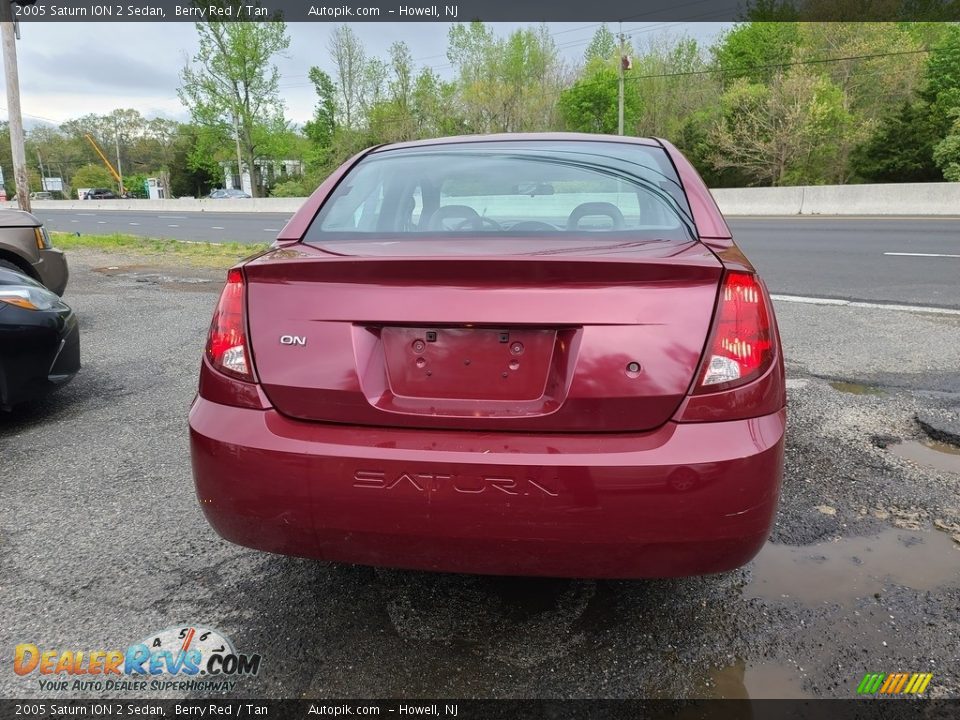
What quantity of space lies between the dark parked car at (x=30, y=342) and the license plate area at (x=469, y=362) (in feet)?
9.81

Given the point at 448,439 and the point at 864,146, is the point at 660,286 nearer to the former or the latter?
the point at 448,439

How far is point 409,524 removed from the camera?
185 centimetres

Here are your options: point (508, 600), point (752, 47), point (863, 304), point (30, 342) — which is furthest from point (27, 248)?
point (752, 47)

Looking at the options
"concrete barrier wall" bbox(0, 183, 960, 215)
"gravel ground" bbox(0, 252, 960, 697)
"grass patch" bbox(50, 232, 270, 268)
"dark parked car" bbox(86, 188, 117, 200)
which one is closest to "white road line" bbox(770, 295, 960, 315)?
"gravel ground" bbox(0, 252, 960, 697)

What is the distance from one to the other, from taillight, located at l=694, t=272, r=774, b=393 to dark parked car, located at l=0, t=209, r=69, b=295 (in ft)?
20.6

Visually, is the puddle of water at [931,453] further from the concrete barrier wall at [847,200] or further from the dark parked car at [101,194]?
the dark parked car at [101,194]

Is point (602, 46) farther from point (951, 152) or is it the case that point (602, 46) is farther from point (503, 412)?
point (503, 412)

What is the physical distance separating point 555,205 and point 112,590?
2.03 meters

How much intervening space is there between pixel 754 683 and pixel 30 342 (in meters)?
3.90

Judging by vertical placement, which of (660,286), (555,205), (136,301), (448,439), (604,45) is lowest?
(136,301)

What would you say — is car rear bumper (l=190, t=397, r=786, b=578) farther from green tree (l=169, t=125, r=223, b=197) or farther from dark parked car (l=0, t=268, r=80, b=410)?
green tree (l=169, t=125, r=223, b=197)

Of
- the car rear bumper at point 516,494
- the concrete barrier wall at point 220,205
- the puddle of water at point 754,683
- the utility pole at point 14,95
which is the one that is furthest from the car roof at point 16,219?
the concrete barrier wall at point 220,205

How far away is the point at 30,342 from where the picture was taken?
394 centimetres

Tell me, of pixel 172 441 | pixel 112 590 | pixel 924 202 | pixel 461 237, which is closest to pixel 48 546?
pixel 112 590
